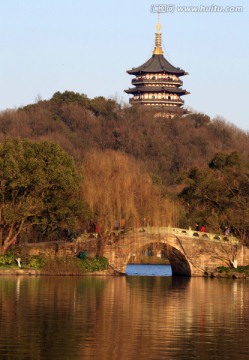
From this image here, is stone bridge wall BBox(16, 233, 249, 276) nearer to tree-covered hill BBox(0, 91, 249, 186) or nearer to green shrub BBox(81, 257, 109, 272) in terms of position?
green shrub BBox(81, 257, 109, 272)

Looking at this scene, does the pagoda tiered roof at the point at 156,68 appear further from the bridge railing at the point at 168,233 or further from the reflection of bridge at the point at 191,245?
the bridge railing at the point at 168,233

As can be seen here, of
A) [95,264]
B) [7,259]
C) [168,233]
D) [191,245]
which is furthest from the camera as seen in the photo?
[191,245]

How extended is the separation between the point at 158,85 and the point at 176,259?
2065 inches

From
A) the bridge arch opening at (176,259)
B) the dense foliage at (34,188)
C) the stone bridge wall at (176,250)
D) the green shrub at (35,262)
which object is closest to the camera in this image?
the dense foliage at (34,188)

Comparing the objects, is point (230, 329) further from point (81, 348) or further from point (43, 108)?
point (43, 108)

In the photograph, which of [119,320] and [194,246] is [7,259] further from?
[119,320]

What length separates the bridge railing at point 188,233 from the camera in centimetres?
4494

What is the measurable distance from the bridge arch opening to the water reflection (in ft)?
23.9

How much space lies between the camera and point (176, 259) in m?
47.6

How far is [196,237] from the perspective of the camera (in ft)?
151

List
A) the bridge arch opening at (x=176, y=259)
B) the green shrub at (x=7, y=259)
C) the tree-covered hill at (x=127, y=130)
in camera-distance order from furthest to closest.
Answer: the tree-covered hill at (x=127, y=130)
the bridge arch opening at (x=176, y=259)
the green shrub at (x=7, y=259)

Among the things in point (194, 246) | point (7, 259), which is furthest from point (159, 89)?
point (7, 259)

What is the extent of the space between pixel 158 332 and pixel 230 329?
1848mm

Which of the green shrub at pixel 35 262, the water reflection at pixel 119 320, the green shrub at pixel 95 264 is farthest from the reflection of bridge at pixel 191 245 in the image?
the water reflection at pixel 119 320
